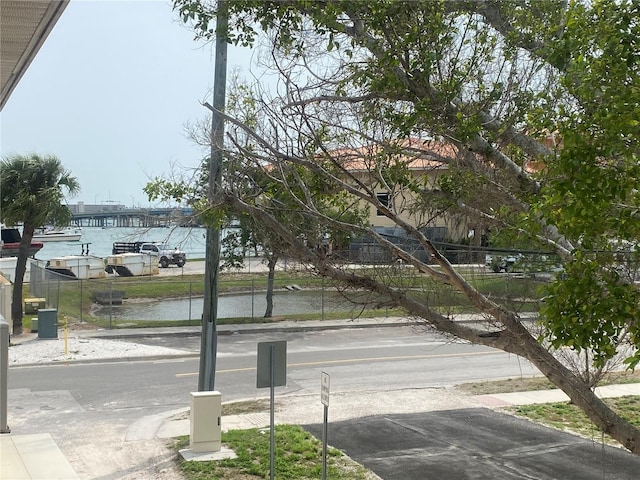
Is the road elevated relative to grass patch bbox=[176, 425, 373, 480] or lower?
elevated

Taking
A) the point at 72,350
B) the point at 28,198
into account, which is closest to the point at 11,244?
the point at 28,198

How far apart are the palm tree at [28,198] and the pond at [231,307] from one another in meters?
5.29

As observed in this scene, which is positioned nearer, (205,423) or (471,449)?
(205,423)

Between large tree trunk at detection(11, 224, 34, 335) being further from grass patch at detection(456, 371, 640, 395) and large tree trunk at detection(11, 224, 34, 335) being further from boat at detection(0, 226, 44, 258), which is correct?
boat at detection(0, 226, 44, 258)

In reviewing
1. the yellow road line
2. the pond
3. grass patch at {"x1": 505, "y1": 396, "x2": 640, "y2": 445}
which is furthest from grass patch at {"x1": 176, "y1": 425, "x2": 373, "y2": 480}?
the pond

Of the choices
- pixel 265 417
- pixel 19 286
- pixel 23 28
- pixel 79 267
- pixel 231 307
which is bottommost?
pixel 265 417

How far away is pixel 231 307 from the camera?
35594 millimetres

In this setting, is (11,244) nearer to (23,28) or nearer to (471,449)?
(471,449)

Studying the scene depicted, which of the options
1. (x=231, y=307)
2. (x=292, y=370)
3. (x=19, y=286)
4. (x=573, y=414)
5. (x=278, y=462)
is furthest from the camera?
(x=231, y=307)

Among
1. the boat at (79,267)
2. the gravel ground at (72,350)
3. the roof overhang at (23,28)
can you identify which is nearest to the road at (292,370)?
the gravel ground at (72,350)

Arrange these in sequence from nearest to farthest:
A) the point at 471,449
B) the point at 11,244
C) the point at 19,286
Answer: the point at 471,449, the point at 19,286, the point at 11,244

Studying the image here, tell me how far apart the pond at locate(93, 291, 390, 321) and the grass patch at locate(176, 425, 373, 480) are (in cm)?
1609

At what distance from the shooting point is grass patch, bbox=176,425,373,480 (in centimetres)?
1127

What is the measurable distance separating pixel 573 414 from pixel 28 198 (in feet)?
56.3
